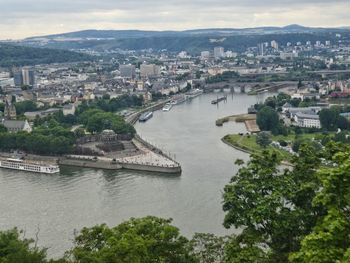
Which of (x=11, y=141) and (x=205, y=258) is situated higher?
(x=205, y=258)

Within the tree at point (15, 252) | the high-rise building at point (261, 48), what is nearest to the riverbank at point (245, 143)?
the tree at point (15, 252)

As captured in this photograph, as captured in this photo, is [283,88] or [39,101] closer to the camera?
[39,101]

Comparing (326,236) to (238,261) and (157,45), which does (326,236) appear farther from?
(157,45)

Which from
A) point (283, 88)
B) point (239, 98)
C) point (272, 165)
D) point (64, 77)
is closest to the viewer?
point (272, 165)

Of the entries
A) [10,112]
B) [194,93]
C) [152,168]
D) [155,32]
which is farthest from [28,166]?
[155,32]

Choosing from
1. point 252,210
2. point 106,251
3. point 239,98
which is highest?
point 252,210

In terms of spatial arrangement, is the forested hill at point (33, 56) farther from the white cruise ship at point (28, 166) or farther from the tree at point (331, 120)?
the white cruise ship at point (28, 166)

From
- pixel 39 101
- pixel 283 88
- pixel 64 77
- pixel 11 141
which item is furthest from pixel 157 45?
pixel 11 141

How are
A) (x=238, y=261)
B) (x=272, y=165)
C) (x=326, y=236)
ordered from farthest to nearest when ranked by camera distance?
(x=272, y=165)
(x=238, y=261)
(x=326, y=236)
